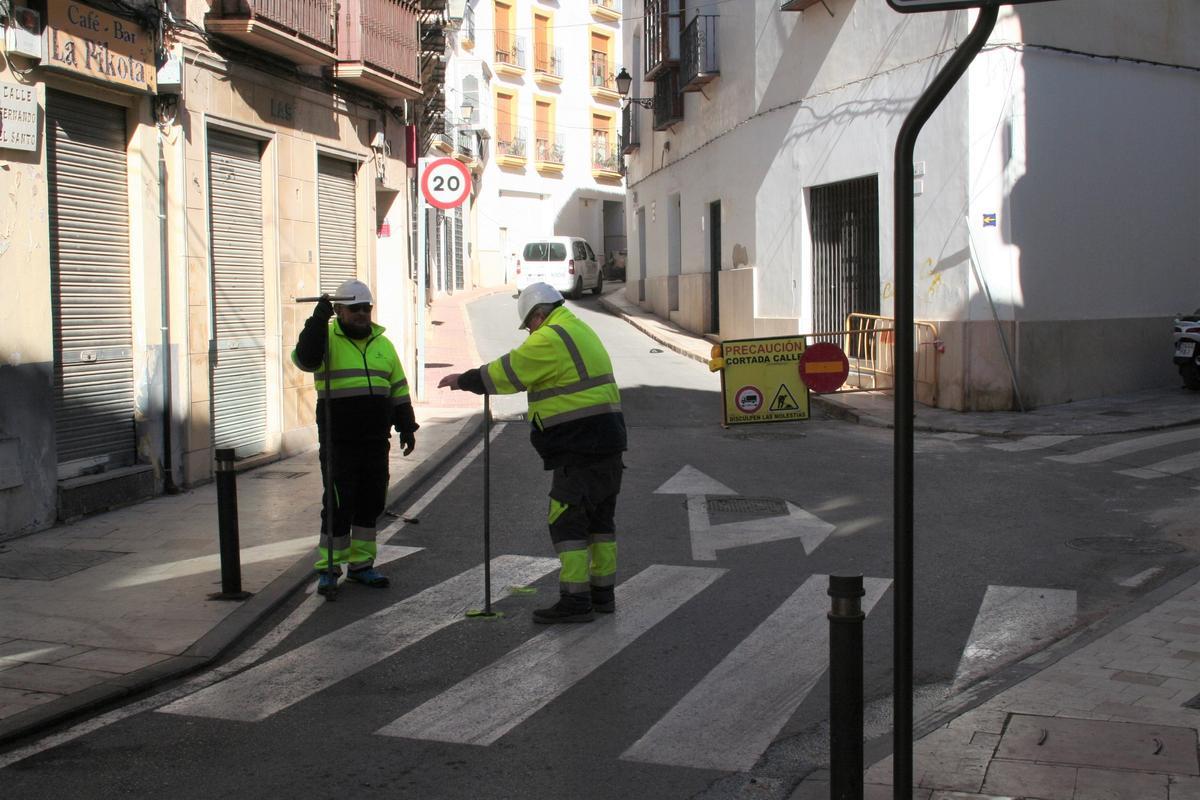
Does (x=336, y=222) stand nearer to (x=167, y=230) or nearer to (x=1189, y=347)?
(x=167, y=230)

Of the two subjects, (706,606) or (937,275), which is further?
(937,275)

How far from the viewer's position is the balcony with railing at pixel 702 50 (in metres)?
23.8

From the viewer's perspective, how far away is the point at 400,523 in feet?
31.5

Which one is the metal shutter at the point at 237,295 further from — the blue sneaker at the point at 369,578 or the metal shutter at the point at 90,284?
the blue sneaker at the point at 369,578

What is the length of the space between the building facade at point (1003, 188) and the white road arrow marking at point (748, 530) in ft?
21.3

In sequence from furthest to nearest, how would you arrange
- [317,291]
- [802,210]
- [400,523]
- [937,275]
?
[802,210]
[937,275]
[317,291]
[400,523]

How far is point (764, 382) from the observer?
13312 mm

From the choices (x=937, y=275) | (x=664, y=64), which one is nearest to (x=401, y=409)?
(x=937, y=275)

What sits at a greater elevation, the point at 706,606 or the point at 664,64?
the point at 664,64

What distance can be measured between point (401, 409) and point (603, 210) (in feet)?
147

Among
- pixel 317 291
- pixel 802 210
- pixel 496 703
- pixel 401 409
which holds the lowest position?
pixel 496 703

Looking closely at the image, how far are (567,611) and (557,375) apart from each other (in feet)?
4.17

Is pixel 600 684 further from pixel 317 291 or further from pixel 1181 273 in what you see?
pixel 1181 273

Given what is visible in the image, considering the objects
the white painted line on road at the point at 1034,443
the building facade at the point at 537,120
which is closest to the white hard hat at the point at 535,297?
the white painted line on road at the point at 1034,443
